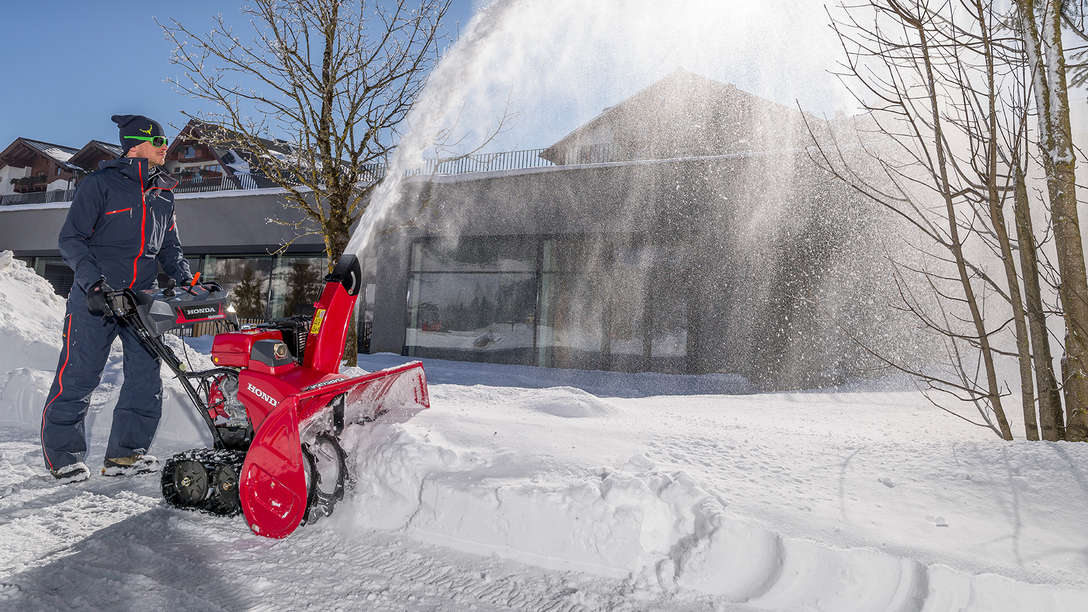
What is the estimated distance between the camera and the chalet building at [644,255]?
11.8 metres

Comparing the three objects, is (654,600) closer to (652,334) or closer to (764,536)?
(764,536)

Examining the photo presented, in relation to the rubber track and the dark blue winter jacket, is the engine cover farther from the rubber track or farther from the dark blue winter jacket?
the rubber track

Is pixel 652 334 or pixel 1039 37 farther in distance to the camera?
pixel 652 334

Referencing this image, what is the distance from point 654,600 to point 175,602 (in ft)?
5.66

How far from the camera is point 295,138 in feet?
27.9

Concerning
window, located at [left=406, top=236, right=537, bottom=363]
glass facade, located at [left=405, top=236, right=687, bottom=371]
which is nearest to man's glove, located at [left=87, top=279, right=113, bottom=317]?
glass facade, located at [left=405, top=236, right=687, bottom=371]

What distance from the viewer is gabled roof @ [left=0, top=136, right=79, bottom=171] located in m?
31.3

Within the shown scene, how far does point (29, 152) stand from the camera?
106 ft

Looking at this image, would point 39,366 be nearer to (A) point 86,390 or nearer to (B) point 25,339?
(B) point 25,339

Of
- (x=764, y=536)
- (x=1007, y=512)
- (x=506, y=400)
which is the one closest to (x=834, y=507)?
(x=764, y=536)

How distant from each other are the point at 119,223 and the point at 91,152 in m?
33.2

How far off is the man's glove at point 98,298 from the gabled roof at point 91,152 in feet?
103

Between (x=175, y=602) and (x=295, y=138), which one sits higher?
(x=295, y=138)

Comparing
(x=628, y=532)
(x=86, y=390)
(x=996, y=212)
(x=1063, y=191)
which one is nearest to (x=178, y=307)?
(x=86, y=390)
